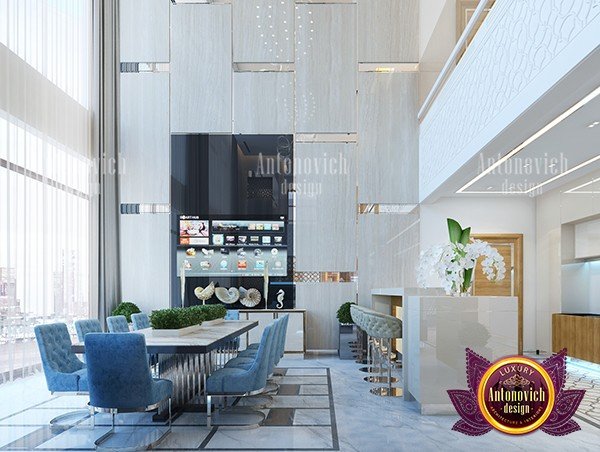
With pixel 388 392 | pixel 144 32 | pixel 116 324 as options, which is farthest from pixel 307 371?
pixel 144 32

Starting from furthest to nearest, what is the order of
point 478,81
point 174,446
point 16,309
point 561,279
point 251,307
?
point 251,307
point 561,279
point 16,309
point 478,81
point 174,446

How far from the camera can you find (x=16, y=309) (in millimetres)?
6758

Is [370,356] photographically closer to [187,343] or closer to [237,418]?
[237,418]

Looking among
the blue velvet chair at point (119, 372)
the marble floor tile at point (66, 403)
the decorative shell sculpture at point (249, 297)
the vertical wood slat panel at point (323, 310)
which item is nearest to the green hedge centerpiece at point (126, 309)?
the decorative shell sculpture at point (249, 297)

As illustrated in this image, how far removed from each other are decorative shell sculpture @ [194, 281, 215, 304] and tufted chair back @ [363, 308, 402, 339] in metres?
3.26


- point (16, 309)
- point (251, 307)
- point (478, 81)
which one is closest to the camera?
point (478, 81)

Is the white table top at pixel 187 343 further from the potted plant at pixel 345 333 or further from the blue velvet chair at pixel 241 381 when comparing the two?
the potted plant at pixel 345 333

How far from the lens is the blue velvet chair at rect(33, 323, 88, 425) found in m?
4.79

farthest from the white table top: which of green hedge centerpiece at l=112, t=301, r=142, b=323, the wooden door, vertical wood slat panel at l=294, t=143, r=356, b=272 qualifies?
the wooden door

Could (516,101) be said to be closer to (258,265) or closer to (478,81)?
(478,81)

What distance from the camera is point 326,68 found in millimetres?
9922

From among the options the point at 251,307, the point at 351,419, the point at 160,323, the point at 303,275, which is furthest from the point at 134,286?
the point at 351,419

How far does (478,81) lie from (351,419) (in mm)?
3479

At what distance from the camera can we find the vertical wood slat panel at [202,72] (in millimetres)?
9930
